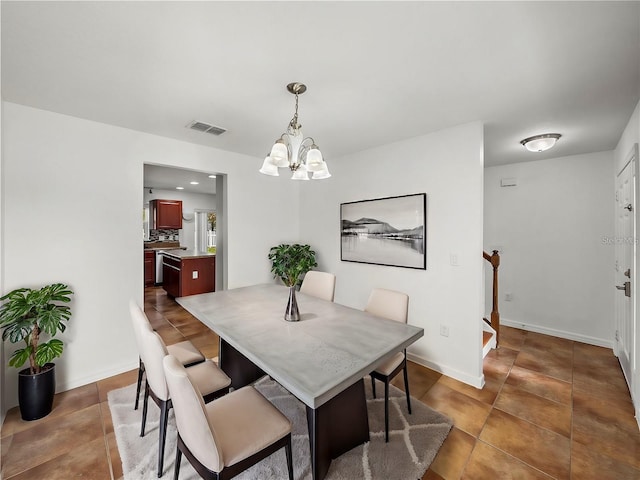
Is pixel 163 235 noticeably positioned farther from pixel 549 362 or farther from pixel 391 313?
pixel 549 362

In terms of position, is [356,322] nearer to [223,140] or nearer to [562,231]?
[223,140]

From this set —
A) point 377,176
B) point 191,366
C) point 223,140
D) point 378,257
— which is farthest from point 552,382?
point 223,140

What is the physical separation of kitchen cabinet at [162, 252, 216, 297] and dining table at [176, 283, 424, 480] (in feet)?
9.53

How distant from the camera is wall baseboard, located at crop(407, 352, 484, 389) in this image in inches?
99.7

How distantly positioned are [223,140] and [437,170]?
2.43 metres

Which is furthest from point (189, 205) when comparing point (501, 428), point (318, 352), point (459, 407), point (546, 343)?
point (546, 343)

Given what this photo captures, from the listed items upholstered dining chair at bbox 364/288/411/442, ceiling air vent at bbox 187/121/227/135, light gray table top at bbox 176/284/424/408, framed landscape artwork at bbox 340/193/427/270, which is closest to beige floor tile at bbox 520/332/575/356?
framed landscape artwork at bbox 340/193/427/270

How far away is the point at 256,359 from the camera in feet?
4.55

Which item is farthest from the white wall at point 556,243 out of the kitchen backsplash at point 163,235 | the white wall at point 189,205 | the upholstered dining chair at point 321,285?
the kitchen backsplash at point 163,235

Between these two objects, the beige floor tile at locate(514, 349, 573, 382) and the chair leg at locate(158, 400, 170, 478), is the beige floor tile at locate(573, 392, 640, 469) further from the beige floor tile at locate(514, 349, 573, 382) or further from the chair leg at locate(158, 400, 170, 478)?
the chair leg at locate(158, 400, 170, 478)

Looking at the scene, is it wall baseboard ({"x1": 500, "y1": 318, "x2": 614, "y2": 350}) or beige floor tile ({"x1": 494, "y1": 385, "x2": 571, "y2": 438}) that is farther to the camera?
wall baseboard ({"x1": 500, "y1": 318, "x2": 614, "y2": 350})

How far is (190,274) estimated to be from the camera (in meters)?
5.04

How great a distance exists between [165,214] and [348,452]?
22.8 feet

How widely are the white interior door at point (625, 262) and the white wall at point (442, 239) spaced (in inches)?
48.7
